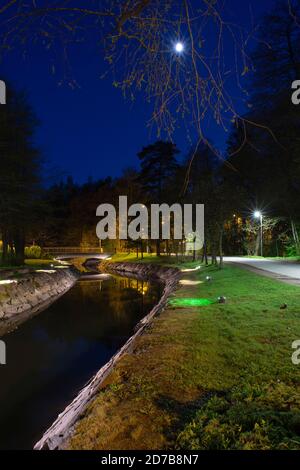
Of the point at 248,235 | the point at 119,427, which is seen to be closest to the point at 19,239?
the point at 248,235

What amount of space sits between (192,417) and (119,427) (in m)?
0.84

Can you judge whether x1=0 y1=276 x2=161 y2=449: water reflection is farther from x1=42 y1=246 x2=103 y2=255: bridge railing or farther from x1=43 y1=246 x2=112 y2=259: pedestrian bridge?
x1=42 y1=246 x2=103 y2=255: bridge railing

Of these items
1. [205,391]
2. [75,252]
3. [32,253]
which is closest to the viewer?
[205,391]

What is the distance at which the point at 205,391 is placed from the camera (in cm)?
454

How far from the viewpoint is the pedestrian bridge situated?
165 ft

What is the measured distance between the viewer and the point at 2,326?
12.8 m

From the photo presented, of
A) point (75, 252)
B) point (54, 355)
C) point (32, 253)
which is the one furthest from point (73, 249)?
point (54, 355)

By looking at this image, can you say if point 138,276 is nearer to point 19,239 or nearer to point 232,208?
point 19,239

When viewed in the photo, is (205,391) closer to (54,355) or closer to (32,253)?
(54,355)

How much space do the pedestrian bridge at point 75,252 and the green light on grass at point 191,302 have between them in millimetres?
38446

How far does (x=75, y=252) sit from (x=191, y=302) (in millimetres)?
45820

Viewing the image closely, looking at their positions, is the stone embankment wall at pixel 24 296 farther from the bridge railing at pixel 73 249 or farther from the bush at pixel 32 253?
the bridge railing at pixel 73 249

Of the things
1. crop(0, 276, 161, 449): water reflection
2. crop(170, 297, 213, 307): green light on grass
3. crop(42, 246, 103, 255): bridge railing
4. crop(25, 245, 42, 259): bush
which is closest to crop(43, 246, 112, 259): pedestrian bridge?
crop(42, 246, 103, 255): bridge railing

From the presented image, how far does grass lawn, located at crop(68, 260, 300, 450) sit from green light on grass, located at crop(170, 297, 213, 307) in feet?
7.29
